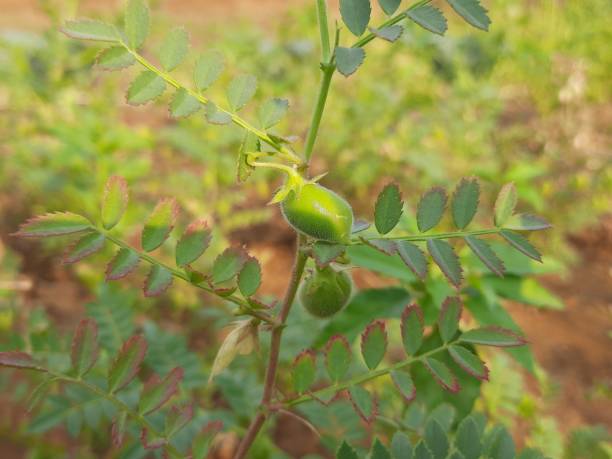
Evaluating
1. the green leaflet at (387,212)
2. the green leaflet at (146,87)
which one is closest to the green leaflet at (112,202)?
the green leaflet at (146,87)

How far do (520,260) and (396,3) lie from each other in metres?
0.74

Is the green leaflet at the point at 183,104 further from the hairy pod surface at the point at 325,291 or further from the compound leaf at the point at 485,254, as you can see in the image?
the compound leaf at the point at 485,254

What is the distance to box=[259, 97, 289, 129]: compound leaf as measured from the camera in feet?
2.61

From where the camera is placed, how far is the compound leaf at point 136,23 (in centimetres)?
79

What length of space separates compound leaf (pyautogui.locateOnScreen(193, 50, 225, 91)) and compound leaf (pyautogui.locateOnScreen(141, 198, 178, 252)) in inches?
6.0

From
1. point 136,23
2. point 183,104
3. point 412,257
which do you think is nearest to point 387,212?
point 412,257

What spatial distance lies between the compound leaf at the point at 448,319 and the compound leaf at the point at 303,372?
181mm

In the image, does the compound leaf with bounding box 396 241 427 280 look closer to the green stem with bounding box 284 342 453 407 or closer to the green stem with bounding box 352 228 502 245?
the green stem with bounding box 352 228 502 245

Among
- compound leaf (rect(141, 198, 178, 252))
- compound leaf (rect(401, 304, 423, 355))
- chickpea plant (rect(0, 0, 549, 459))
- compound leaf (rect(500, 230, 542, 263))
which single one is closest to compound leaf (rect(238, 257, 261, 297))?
chickpea plant (rect(0, 0, 549, 459))

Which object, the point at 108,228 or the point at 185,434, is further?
the point at 185,434

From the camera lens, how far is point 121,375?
2.84ft

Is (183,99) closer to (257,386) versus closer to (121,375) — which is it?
(121,375)

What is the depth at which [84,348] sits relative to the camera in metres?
0.85

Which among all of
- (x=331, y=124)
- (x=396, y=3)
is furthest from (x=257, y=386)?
(x=331, y=124)
